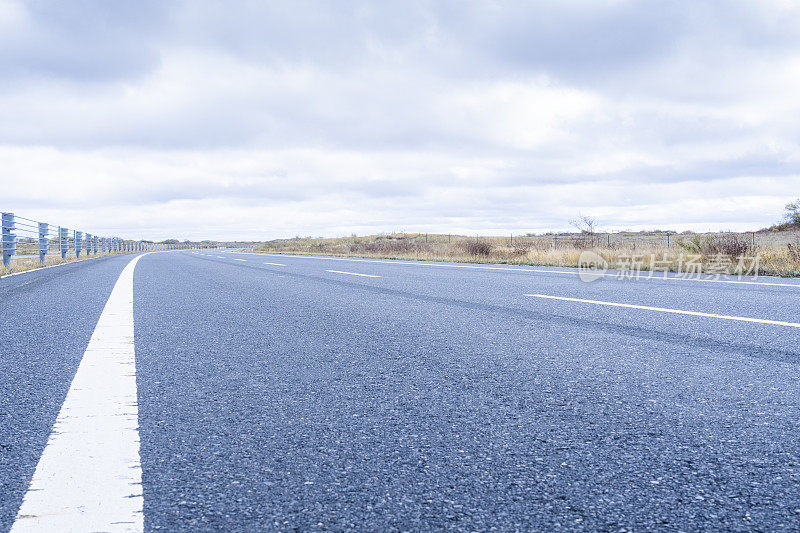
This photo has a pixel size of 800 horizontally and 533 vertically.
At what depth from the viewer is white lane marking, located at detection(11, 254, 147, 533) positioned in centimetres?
166

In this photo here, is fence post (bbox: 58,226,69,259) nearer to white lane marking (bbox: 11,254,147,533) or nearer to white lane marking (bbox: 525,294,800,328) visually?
white lane marking (bbox: 525,294,800,328)

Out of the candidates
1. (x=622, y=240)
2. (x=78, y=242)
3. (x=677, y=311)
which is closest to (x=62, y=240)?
(x=78, y=242)

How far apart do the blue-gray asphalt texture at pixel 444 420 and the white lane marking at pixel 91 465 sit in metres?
0.05

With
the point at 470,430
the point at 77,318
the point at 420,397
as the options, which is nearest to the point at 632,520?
the point at 470,430

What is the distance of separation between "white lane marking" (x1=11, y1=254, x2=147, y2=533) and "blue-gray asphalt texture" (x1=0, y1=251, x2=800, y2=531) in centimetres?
5

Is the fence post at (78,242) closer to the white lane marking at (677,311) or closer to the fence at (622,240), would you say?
the fence at (622,240)

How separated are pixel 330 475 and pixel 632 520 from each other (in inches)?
37.3

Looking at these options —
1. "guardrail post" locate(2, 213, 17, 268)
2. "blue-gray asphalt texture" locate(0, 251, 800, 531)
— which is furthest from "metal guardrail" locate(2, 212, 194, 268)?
"blue-gray asphalt texture" locate(0, 251, 800, 531)

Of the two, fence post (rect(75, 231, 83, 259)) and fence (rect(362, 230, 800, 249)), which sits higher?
fence (rect(362, 230, 800, 249))

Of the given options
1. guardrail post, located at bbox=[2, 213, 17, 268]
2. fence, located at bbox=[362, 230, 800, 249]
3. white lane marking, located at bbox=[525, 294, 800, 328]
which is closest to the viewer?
white lane marking, located at bbox=[525, 294, 800, 328]

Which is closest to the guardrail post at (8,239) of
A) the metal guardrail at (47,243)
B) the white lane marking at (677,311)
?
the metal guardrail at (47,243)

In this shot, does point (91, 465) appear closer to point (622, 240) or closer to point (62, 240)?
point (62, 240)

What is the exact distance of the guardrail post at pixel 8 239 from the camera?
15.8 m

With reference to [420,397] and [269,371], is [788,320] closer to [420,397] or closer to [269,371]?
[420,397]
